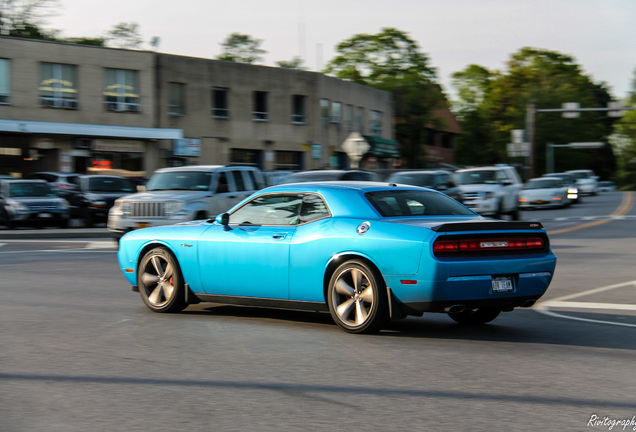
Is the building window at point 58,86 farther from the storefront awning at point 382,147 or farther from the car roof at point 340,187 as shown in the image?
the car roof at point 340,187

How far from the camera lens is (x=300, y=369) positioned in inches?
253

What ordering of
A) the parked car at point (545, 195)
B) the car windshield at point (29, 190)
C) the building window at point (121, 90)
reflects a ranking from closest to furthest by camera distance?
the car windshield at point (29, 190) → the parked car at point (545, 195) → the building window at point (121, 90)

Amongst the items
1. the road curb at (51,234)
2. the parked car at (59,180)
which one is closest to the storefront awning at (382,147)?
the parked car at (59,180)

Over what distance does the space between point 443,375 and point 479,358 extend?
0.74 m

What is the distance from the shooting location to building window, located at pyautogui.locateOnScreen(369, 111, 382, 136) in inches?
2499

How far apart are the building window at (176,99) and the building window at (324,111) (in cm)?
1075

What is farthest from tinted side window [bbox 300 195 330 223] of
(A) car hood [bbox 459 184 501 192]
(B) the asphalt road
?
(A) car hood [bbox 459 184 501 192]

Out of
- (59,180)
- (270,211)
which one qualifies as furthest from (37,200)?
(270,211)

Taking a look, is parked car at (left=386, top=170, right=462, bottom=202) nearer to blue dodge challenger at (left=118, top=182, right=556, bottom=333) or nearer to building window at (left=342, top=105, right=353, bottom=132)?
blue dodge challenger at (left=118, top=182, right=556, bottom=333)

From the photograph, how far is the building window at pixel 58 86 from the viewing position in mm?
41312

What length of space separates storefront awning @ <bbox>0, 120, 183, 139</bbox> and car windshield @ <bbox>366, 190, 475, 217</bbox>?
33935mm

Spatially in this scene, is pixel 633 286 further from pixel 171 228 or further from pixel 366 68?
pixel 366 68

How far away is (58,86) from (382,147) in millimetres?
25903

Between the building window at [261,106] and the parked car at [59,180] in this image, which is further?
the building window at [261,106]
